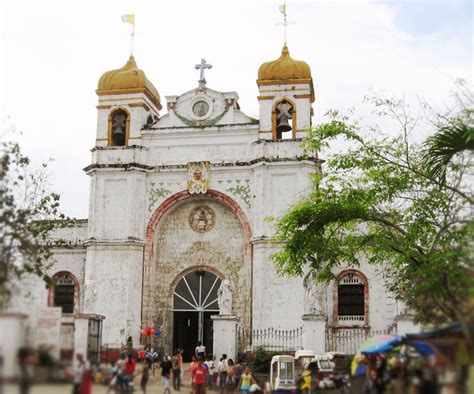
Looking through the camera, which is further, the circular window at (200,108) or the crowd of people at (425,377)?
the circular window at (200,108)

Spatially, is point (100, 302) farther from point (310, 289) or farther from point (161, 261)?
point (310, 289)

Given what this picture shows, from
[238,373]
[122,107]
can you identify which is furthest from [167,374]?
[122,107]

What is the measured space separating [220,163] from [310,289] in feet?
20.1

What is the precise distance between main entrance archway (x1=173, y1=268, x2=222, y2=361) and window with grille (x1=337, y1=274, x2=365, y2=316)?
4.51m

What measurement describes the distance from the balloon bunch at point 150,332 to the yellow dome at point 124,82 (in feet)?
30.6

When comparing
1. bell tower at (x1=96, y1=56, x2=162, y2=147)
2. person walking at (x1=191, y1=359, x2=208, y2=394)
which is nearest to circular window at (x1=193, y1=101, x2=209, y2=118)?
bell tower at (x1=96, y1=56, x2=162, y2=147)

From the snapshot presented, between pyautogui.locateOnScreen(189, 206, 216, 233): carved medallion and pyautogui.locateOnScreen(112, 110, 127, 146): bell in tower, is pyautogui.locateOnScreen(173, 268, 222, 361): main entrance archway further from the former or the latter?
pyautogui.locateOnScreen(112, 110, 127, 146): bell in tower

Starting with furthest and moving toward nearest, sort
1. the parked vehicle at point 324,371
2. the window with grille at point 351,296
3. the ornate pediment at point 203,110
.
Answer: the ornate pediment at point 203,110 → the window with grille at point 351,296 → the parked vehicle at point 324,371

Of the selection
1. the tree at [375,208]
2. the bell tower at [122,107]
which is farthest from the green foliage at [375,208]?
the bell tower at [122,107]

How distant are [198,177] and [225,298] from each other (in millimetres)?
5190

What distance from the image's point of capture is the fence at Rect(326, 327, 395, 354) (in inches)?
1037

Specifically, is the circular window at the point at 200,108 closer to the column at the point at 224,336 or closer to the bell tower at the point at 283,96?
the bell tower at the point at 283,96

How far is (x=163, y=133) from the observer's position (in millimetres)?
30562

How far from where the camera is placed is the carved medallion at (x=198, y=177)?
97.6ft
